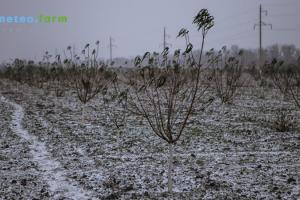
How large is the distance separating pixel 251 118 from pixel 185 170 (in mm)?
5727

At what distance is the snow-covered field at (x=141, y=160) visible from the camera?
4.61m

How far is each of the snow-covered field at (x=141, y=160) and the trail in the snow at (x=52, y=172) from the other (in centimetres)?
1

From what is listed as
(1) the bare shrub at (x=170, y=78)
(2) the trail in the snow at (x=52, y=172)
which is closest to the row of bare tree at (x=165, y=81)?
(1) the bare shrub at (x=170, y=78)

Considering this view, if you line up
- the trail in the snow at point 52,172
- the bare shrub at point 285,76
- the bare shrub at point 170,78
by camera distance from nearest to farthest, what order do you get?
1. the bare shrub at point 170,78
2. the trail in the snow at point 52,172
3. the bare shrub at point 285,76

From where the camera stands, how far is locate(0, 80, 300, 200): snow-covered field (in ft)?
15.1

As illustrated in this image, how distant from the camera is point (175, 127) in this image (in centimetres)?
939

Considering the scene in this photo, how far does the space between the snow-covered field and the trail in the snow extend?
1cm

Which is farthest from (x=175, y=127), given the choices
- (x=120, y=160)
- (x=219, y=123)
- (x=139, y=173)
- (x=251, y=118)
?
(x=139, y=173)

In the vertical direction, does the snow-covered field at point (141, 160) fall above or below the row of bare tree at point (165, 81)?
below

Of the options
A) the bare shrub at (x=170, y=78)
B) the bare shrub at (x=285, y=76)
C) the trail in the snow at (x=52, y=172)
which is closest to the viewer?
the bare shrub at (x=170, y=78)

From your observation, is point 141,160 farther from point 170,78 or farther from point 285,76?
point 285,76

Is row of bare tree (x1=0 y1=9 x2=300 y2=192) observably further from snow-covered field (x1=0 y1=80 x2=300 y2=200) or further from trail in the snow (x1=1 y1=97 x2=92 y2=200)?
trail in the snow (x1=1 y1=97 x2=92 y2=200)

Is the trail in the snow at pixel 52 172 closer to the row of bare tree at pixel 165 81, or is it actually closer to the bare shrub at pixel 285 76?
the row of bare tree at pixel 165 81

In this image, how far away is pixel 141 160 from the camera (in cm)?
614
